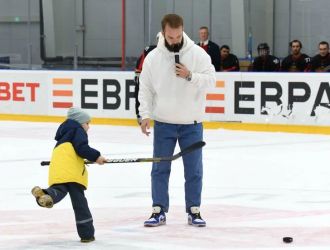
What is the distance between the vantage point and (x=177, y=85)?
225 inches

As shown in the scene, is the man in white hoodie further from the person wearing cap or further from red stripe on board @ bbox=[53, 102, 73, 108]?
red stripe on board @ bbox=[53, 102, 73, 108]

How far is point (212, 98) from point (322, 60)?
1642 millimetres

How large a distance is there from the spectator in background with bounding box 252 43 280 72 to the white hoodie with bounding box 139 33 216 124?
26.5 feet

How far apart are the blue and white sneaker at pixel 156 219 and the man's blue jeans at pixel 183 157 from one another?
0.06 m

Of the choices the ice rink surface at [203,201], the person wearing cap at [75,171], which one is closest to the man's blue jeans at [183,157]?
the ice rink surface at [203,201]

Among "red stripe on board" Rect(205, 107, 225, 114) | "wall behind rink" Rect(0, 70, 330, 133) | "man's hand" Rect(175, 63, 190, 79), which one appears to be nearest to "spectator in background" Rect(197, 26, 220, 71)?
"wall behind rink" Rect(0, 70, 330, 133)

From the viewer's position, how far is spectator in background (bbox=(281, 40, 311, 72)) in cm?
1358

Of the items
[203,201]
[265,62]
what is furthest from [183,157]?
[265,62]

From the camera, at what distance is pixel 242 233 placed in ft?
17.5

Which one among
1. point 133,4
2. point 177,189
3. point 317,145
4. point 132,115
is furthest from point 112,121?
point 177,189

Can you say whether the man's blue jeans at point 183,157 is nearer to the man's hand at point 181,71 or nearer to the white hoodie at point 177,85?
the white hoodie at point 177,85

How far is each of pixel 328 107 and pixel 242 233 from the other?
773 cm

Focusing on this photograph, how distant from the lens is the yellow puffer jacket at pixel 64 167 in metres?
5.05

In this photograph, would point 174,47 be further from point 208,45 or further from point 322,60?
point 208,45
